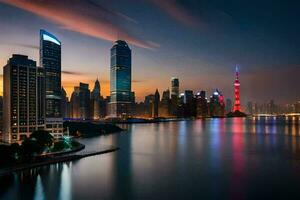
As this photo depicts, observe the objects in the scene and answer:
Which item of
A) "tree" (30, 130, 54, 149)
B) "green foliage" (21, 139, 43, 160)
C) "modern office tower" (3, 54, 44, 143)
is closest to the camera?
"green foliage" (21, 139, 43, 160)

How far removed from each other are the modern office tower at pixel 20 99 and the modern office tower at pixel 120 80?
6419 centimetres

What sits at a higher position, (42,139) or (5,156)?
(42,139)

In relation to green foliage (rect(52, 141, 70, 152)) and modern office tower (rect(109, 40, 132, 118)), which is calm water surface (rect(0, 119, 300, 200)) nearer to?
green foliage (rect(52, 141, 70, 152))

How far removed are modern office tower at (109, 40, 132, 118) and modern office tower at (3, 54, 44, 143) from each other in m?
64.2

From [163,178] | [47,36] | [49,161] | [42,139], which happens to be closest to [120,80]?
[47,36]

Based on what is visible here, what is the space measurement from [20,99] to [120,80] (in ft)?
238

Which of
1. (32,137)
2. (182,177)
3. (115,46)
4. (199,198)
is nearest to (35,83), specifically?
(32,137)

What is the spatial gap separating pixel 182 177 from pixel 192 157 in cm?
662

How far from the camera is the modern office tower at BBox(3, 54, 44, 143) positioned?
29141 mm

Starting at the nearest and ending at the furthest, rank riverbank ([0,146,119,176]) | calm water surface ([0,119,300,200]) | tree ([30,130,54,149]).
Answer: calm water surface ([0,119,300,200]), riverbank ([0,146,119,176]), tree ([30,130,54,149])

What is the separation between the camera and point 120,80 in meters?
103

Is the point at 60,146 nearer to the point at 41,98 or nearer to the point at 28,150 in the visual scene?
the point at 28,150

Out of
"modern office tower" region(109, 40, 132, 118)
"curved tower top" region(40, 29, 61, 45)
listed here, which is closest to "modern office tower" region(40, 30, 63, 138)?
"curved tower top" region(40, 29, 61, 45)

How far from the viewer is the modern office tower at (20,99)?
2914 cm
